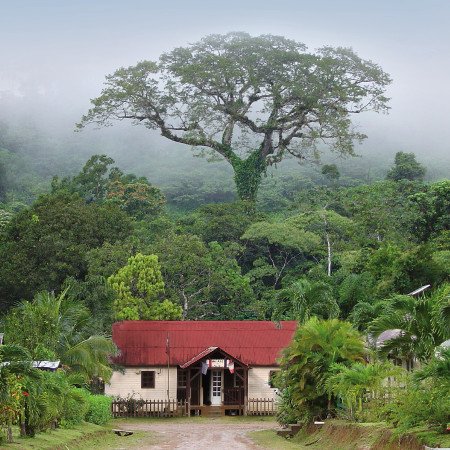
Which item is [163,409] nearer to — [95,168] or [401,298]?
[401,298]

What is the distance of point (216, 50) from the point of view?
232ft

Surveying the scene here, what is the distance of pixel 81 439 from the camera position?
1086 inches

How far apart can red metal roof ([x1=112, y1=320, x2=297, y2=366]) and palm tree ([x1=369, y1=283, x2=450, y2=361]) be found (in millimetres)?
21860

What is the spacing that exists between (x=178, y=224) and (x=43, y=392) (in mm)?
47424

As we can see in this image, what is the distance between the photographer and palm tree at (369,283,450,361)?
23.6 m

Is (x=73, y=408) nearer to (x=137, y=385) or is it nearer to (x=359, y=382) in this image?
(x=359, y=382)

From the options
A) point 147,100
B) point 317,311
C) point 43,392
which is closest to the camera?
point 43,392

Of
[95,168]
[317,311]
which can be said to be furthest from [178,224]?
[317,311]

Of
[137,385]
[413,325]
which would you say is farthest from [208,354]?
[413,325]

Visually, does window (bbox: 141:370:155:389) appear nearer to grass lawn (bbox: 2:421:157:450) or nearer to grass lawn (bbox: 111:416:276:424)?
grass lawn (bbox: 111:416:276:424)

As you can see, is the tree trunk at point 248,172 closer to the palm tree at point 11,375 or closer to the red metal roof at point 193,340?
the red metal roof at point 193,340

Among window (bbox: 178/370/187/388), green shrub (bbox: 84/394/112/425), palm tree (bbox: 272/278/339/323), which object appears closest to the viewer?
green shrub (bbox: 84/394/112/425)

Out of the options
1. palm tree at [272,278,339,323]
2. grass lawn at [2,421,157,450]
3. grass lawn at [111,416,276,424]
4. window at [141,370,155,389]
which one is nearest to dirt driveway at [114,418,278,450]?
grass lawn at [111,416,276,424]

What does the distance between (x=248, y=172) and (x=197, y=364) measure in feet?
86.7
